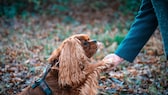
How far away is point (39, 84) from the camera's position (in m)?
3.33

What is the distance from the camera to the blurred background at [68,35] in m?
4.50

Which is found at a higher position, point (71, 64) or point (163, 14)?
point (163, 14)

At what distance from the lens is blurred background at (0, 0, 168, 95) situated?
4504 mm

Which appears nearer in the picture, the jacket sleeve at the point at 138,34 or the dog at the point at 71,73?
the jacket sleeve at the point at 138,34

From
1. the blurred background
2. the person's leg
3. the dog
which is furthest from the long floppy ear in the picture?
the person's leg

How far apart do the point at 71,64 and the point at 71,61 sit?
0.04 meters

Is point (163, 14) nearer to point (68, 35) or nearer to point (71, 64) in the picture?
point (71, 64)

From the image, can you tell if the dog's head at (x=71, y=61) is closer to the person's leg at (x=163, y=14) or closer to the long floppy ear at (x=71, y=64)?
the long floppy ear at (x=71, y=64)

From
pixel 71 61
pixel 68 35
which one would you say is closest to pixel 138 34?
pixel 71 61

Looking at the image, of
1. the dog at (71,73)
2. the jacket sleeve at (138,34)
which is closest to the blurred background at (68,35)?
the dog at (71,73)

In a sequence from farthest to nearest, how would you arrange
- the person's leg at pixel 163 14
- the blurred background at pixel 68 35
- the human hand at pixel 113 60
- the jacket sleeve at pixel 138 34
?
the blurred background at pixel 68 35, the human hand at pixel 113 60, the jacket sleeve at pixel 138 34, the person's leg at pixel 163 14

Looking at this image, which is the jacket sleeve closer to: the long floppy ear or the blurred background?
the long floppy ear

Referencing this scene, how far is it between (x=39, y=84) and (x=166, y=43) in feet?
5.31

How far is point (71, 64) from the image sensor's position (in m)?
3.49
